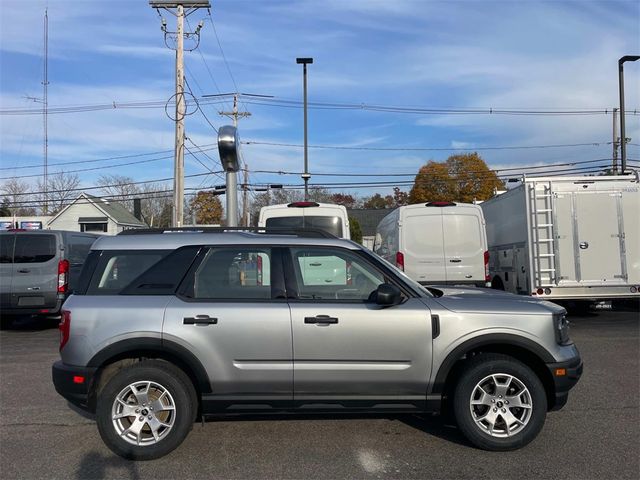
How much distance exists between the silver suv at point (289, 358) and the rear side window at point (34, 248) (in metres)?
7.38

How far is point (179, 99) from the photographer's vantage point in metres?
19.3

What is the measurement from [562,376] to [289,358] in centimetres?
233

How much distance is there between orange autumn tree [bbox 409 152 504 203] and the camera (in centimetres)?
4966

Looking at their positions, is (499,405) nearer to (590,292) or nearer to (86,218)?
(590,292)

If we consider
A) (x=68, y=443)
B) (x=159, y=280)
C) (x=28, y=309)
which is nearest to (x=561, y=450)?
(x=159, y=280)

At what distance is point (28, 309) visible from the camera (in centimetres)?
1090

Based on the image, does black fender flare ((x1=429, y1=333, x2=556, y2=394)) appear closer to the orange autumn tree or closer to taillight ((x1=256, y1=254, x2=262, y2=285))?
taillight ((x1=256, y1=254, x2=262, y2=285))

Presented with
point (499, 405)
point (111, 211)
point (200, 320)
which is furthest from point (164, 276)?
point (111, 211)

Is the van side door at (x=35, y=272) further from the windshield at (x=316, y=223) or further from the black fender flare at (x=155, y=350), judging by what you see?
the black fender flare at (x=155, y=350)

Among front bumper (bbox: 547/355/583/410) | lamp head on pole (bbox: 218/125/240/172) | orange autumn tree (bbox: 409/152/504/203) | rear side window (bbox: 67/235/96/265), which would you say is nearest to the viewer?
front bumper (bbox: 547/355/583/410)

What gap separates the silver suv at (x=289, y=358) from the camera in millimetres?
4422

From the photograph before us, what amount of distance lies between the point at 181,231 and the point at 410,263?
702 centimetres

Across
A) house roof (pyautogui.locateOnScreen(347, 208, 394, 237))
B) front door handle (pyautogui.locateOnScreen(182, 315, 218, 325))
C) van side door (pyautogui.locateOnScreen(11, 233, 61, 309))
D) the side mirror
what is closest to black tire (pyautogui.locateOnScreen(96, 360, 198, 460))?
front door handle (pyautogui.locateOnScreen(182, 315, 218, 325))

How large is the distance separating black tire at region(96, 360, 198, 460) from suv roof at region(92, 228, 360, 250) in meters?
1.07
